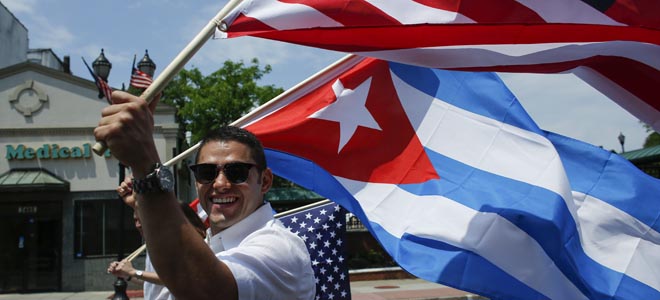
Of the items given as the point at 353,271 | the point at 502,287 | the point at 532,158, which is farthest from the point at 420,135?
the point at 353,271

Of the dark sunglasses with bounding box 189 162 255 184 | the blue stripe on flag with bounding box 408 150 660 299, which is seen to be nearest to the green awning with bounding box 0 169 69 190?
the blue stripe on flag with bounding box 408 150 660 299

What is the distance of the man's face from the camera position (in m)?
2.22

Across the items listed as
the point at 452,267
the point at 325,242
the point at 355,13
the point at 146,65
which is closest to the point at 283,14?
the point at 355,13

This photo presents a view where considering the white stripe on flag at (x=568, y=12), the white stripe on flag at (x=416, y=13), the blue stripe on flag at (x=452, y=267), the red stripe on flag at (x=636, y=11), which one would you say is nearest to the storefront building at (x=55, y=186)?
the blue stripe on flag at (x=452, y=267)

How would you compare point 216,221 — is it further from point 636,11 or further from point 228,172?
point 636,11

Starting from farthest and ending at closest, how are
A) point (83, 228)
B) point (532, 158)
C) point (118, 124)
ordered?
1. point (83, 228)
2. point (532, 158)
3. point (118, 124)

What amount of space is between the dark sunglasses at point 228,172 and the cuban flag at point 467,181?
85.6 inches

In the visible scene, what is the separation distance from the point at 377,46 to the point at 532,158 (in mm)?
1602

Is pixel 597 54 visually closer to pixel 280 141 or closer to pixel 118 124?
pixel 280 141

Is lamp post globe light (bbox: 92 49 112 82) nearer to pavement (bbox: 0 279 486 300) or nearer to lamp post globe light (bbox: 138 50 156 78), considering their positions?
lamp post globe light (bbox: 138 50 156 78)

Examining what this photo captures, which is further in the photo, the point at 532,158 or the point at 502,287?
the point at 532,158

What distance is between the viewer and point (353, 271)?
69.7 feet

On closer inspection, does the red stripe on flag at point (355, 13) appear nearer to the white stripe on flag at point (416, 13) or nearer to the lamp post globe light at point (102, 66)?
the white stripe on flag at point (416, 13)

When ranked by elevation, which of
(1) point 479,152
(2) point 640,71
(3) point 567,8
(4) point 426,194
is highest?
(3) point 567,8
